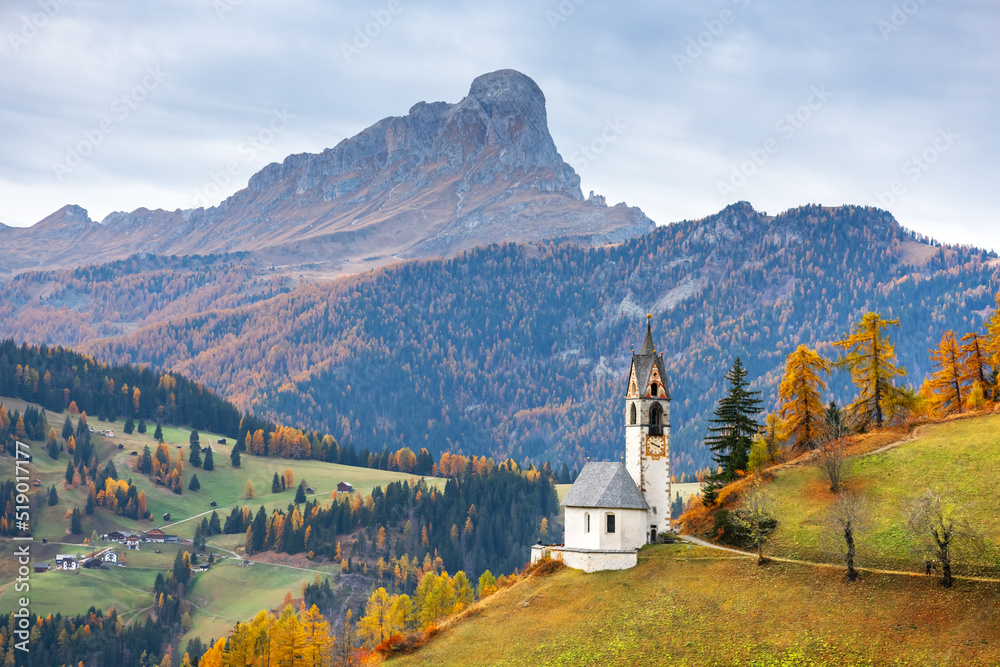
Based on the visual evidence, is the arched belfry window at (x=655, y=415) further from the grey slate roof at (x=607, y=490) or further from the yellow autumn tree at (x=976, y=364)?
the yellow autumn tree at (x=976, y=364)

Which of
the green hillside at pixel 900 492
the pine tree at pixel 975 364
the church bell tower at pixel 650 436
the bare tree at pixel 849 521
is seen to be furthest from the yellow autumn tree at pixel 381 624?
the pine tree at pixel 975 364

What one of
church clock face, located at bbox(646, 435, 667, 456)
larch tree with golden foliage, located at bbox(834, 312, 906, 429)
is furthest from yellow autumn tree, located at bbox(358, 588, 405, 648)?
larch tree with golden foliage, located at bbox(834, 312, 906, 429)

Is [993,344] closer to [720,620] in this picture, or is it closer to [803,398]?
[803,398]

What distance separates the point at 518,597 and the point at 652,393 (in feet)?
86.5

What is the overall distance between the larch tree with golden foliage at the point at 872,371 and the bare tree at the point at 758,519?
27.4 m

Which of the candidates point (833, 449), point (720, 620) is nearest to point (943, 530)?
point (720, 620)

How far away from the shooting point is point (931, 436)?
105438 mm

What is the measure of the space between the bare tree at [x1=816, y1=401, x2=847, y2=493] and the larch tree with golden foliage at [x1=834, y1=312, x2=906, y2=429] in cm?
367

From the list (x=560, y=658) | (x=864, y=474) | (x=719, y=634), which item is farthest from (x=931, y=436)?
(x=560, y=658)

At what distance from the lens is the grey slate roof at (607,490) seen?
99250mm

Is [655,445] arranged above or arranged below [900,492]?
above

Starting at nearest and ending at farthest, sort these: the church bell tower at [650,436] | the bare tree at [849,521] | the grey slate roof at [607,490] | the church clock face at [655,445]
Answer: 1. the bare tree at [849,521]
2. the grey slate roof at [607,490]
3. the church bell tower at [650,436]
4. the church clock face at [655,445]

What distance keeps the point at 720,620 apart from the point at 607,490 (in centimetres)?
2242

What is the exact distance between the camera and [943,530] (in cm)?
7731
